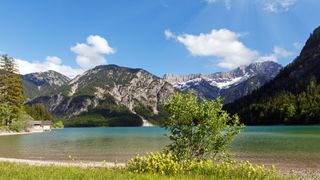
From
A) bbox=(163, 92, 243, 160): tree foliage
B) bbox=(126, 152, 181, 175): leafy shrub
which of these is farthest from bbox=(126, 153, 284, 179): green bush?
bbox=(163, 92, 243, 160): tree foliage

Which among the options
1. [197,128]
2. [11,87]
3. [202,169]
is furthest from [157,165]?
[11,87]

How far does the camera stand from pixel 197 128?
29156 millimetres

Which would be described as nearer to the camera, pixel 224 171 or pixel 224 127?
pixel 224 171

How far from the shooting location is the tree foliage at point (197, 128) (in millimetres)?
28938

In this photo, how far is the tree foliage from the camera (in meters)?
28.9

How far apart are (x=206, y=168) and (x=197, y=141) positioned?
5276 mm

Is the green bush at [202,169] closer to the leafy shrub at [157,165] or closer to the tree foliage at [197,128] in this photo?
the leafy shrub at [157,165]

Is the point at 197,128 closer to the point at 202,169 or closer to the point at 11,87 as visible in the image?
the point at 202,169

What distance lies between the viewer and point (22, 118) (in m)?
166

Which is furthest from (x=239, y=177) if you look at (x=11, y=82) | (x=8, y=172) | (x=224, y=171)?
(x=11, y=82)

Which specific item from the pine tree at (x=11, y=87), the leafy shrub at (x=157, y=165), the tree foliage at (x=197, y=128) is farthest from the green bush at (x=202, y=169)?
the pine tree at (x=11, y=87)

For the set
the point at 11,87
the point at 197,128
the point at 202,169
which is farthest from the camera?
the point at 11,87

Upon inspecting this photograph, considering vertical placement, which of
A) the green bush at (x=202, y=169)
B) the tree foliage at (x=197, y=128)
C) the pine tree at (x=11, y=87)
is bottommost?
the green bush at (x=202, y=169)

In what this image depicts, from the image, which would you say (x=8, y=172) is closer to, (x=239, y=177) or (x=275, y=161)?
(x=239, y=177)
